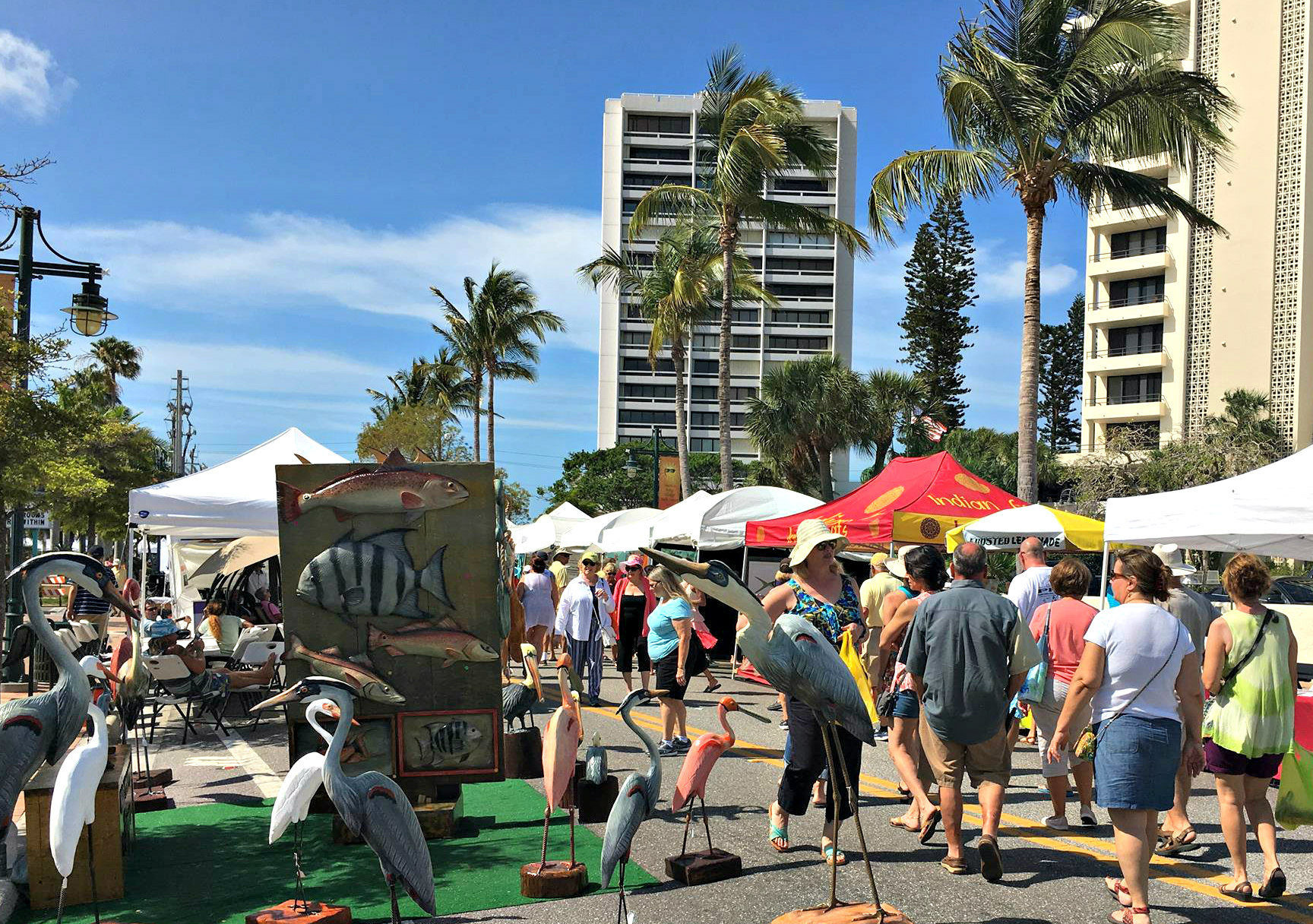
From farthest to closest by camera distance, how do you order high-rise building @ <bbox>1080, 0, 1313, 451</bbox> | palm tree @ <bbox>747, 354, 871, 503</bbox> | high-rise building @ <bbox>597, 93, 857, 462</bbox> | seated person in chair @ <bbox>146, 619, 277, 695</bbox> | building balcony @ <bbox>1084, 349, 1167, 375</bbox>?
high-rise building @ <bbox>597, 93, 857, 462</bbox> < building balcony @ <bbox>1084, 349, 1167, 375</bbox> < high-rise building @ <bbox>1080, 0, 1313, 451</bbox> < palm tree @ <bbox>747, 354, 871, 503</bbox> < seated person in chair @ <bbox>146, 619, 277, 695</bbox>

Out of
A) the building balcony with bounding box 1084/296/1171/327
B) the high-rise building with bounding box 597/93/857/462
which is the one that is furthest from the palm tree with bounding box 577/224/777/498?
the high-rise building with bounding box 597/93/857/462

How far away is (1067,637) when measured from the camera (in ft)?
22.8

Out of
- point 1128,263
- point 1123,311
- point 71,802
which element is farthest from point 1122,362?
point 71,802

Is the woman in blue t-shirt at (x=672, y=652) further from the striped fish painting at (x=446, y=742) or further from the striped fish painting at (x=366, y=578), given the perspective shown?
the striped fish painting at (x=366, y=578)

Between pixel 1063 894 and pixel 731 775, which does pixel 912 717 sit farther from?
pixel 731 775

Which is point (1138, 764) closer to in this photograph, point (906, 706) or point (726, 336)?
point (906, 706)

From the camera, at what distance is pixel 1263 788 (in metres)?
5.68

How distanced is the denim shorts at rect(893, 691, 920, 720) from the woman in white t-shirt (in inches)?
61.4

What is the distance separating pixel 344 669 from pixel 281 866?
112cm

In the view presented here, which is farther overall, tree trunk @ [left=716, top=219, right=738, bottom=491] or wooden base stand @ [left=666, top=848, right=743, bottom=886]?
tree trunk @ [left=716, top=219, right=738, bottom=491]

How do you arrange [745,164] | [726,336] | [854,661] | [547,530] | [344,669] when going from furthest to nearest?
[547,530]
[726,336]
[745,164]
[854,661]
[344,669]

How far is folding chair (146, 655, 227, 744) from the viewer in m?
9.65

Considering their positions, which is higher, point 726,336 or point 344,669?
point 726,336

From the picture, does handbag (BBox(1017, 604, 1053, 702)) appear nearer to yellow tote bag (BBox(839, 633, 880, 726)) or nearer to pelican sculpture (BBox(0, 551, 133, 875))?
yellow tote bag (BBox(839, 633, 880, 726))
